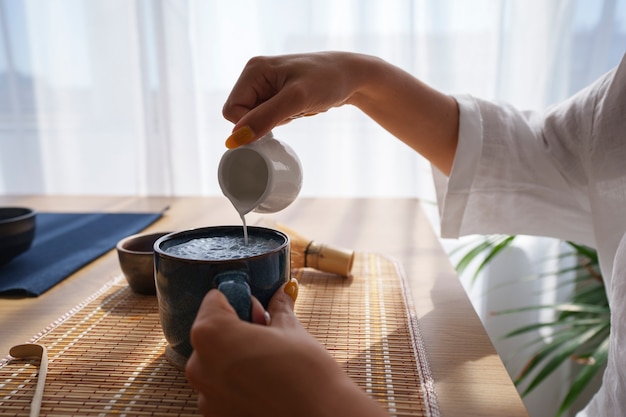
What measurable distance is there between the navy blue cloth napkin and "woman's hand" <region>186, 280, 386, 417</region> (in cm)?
48

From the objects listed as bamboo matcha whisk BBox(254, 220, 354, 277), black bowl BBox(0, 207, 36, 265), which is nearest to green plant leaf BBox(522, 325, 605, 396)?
bamboo matcha whisk BBox(254, 220, 354, 277)

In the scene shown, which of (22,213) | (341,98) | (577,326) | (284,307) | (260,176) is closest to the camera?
(284,307)

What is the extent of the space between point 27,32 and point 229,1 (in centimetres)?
90

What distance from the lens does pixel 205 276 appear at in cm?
47

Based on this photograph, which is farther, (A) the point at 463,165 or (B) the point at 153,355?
(A) the point at 463,165

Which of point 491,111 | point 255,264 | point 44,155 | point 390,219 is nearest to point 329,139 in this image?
point 390,219

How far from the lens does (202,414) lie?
16.8 inches

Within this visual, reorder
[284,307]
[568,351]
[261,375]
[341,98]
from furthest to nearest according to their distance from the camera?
[568,351] < [341,98] < [284,307] < [261,375]

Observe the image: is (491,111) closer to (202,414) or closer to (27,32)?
(202,414)

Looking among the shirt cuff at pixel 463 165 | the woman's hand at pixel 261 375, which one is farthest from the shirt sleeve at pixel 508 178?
the woman's hand at pixel 261 375

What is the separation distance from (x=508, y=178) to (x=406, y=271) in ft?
0.92

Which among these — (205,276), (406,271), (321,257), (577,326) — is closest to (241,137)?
(205,276)

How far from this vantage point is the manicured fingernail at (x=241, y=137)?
0.59 metres

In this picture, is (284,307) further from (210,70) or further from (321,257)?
(210,70)
